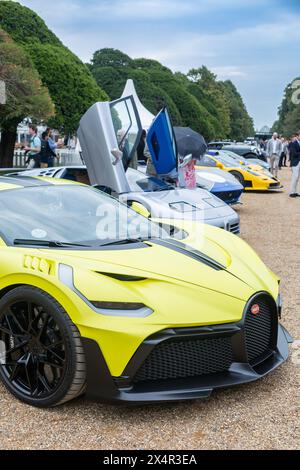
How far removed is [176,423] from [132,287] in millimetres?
772

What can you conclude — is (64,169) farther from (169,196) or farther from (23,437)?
(23,437)

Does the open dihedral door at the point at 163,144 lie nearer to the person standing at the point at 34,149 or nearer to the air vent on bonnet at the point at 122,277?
the air vent on bonnet at the point at 122,277

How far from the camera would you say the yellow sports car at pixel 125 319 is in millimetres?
2971

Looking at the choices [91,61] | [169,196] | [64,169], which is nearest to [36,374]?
[169,196]

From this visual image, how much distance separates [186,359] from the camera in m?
3.07

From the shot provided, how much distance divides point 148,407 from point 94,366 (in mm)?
481

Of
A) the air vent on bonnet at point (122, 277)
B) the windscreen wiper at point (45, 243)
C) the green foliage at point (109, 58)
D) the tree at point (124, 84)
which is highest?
the green foliage at point (109, 58)

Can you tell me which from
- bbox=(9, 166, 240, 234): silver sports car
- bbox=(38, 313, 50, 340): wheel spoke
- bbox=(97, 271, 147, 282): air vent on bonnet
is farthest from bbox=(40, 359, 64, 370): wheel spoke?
bbox=(9, 166, 240, 234): silver sports car

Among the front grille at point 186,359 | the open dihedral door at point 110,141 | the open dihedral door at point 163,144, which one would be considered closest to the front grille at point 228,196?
the open dihedral door at point 163,144

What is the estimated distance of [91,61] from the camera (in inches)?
1930

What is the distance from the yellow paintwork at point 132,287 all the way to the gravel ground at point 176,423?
338mm

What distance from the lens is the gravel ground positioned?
2.86 meters

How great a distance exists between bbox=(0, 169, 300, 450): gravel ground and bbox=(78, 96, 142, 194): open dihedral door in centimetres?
425

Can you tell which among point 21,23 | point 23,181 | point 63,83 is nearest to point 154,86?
point 21,23
